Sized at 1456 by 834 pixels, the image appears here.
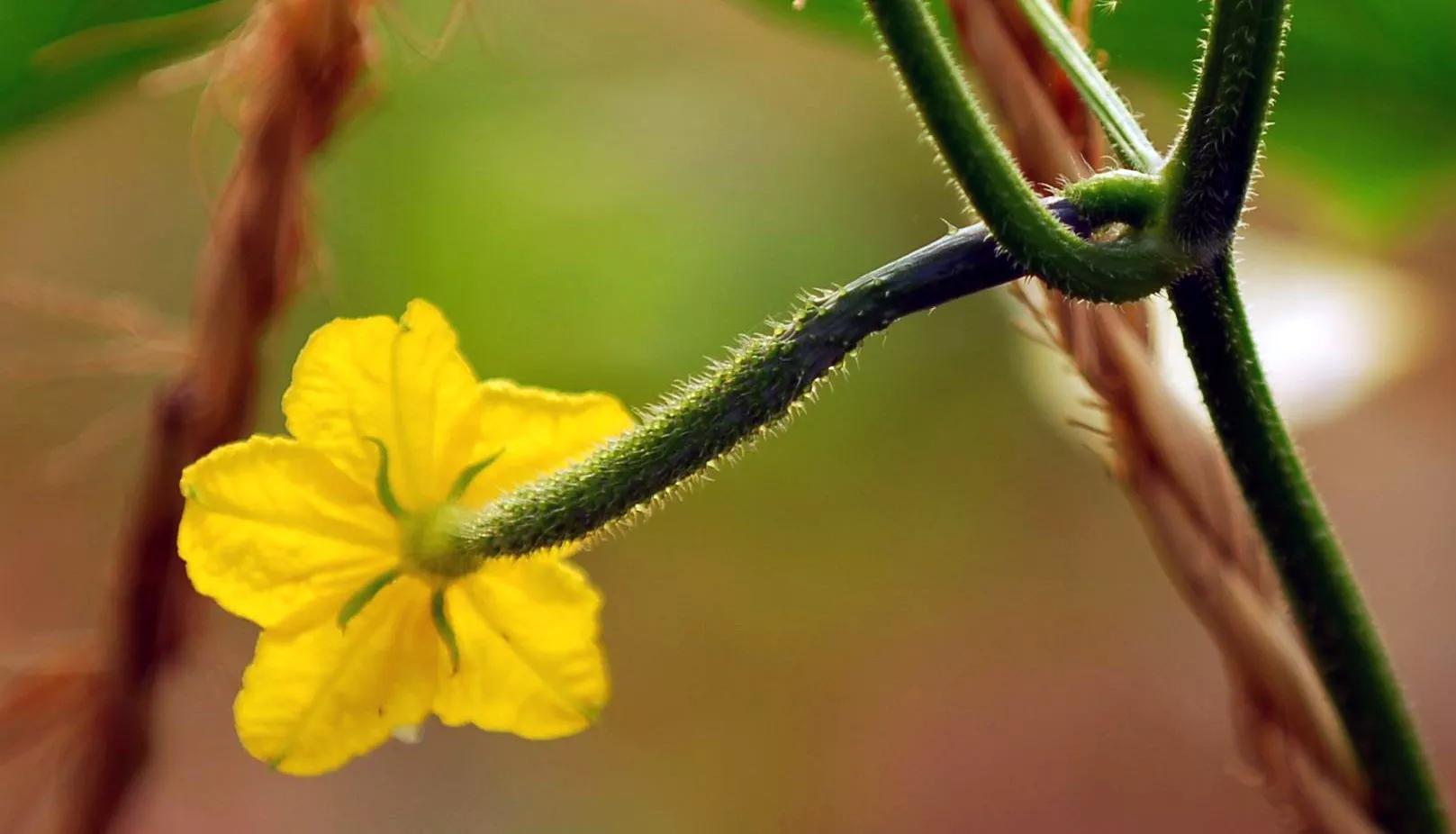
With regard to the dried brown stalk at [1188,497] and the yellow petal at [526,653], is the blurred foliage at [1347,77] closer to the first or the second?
the dried brown stalk at [1188,497]

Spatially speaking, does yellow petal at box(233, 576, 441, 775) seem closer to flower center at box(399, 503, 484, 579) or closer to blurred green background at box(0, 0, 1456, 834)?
flower center at box(399, 503, 484, 579)

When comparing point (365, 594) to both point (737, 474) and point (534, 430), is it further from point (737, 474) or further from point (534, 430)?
point (737, 474)

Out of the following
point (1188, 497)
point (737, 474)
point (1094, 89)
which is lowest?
point (737, 474)

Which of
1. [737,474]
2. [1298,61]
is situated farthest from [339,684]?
[737,474]

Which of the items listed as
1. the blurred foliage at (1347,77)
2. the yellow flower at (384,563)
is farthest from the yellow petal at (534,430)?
the blurred foliage at (1347,77)

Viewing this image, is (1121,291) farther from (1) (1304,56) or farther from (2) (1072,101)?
(1) (1304,56)

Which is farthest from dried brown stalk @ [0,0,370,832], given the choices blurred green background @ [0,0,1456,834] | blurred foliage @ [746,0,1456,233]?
blurred green background @ [0,0,1456,834]
